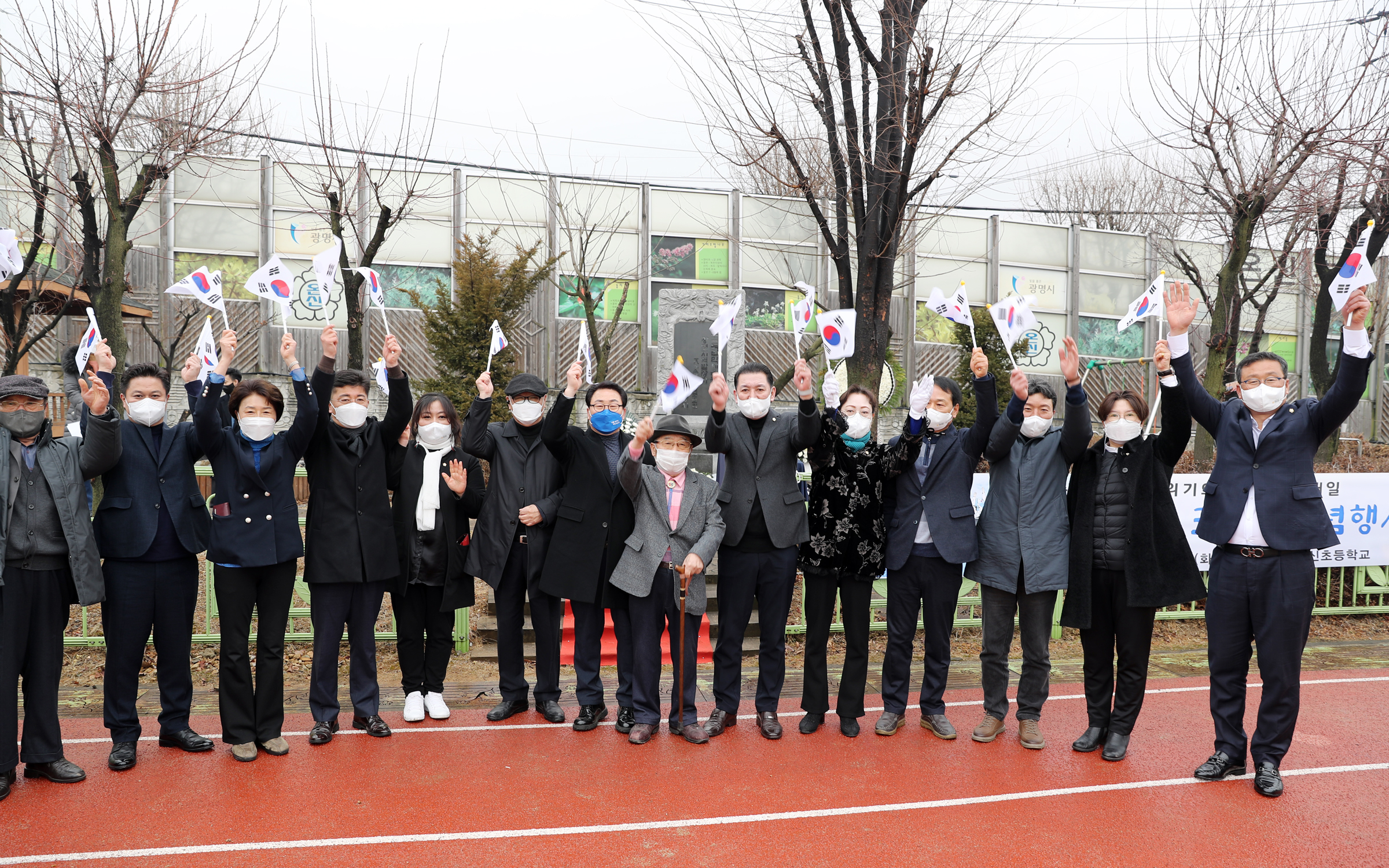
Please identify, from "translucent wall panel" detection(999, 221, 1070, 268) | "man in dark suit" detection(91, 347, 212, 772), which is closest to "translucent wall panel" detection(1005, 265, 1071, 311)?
"translucent wall panel" detection(999, 221, 1070, 268)

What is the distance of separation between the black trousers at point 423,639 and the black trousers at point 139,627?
124cm

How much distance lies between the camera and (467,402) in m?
14.9

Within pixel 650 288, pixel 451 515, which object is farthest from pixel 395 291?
pixel 451 515

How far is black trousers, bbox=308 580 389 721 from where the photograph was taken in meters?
5.50

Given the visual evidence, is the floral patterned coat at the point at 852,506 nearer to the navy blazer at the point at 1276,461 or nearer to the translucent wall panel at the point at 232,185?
the navy blazer at the point at 1276,461

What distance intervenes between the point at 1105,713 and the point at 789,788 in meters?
2.13

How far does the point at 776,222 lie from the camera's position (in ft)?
75.4

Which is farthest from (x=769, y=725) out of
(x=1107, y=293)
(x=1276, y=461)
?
(x=1107, y=293)

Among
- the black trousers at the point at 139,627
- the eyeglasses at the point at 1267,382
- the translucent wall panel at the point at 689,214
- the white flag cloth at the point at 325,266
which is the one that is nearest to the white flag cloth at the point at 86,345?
the black trousers at the point at 139,627

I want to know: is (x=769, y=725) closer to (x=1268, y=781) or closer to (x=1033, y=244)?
(x=1268, y=781)

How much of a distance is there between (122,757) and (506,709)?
2.15 m

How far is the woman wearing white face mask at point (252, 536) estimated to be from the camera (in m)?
5.11

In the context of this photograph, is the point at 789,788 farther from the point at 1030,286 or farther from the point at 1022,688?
the point at 1030,286

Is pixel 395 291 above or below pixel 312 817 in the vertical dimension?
above
